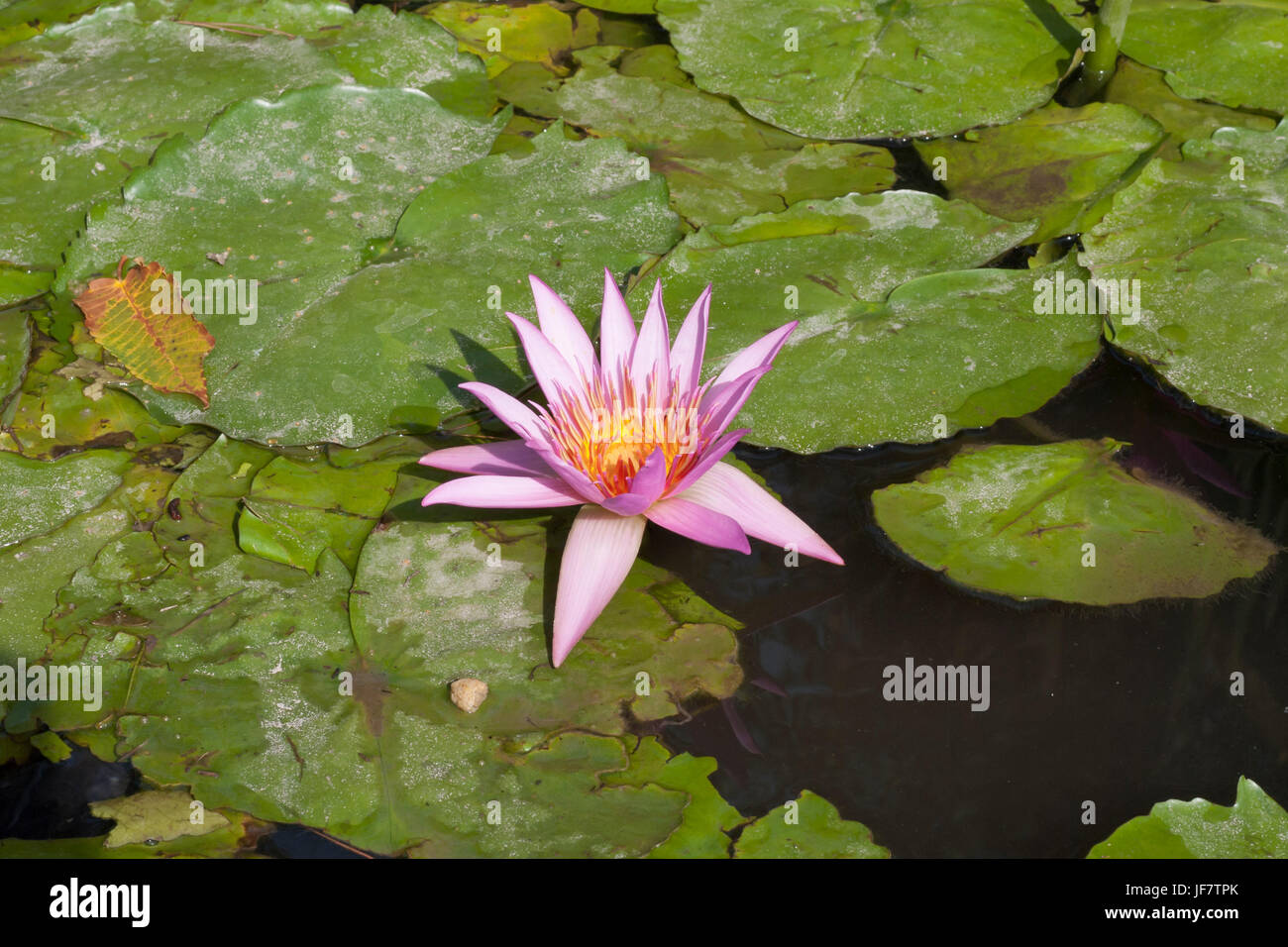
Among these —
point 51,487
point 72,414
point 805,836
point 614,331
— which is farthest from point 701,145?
point 805,836

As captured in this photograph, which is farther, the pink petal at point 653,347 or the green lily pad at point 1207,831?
the pink petal at point 653,347

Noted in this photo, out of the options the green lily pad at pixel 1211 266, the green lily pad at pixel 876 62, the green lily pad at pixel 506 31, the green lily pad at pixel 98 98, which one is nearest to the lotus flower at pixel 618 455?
the green lily pad at pixel 1211 266

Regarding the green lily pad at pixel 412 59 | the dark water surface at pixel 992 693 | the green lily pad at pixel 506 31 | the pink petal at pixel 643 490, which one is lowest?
the dark water surface at pixel 992 693

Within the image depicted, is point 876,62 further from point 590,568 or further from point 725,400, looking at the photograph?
point 590,568

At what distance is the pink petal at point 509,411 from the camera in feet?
8.92

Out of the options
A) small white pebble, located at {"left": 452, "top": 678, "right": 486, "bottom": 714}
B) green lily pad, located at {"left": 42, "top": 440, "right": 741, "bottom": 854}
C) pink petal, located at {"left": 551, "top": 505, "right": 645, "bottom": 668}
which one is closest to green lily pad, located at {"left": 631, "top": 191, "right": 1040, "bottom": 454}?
pink petal, located at {"left": 551, "top": 505, "right": 645, "bottom": 668}

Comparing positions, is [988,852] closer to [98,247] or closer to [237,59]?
[98,247]

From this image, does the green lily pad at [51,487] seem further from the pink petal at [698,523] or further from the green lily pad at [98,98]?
the pink petal at [698,523]

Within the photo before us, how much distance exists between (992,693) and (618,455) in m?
1.19

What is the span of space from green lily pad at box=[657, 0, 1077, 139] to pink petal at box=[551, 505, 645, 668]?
7.21 feet

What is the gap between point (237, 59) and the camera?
4.33 meters

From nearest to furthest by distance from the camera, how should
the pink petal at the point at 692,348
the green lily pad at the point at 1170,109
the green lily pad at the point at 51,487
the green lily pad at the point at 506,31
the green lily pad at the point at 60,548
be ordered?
the green lily pad at the point at 60,548 < the pink petal at the point at 692,348 < the green lily pad at the point at 51,487 < the green lily pad at the point at 1170,109 < the green lily pad at the point at 506,31

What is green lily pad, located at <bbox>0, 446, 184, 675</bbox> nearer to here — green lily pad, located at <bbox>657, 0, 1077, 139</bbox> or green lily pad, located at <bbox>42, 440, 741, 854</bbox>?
green lily pad, located at <bbox>42, 440, 741, 854</bbox>

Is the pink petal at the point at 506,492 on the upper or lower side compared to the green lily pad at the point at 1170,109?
lower
